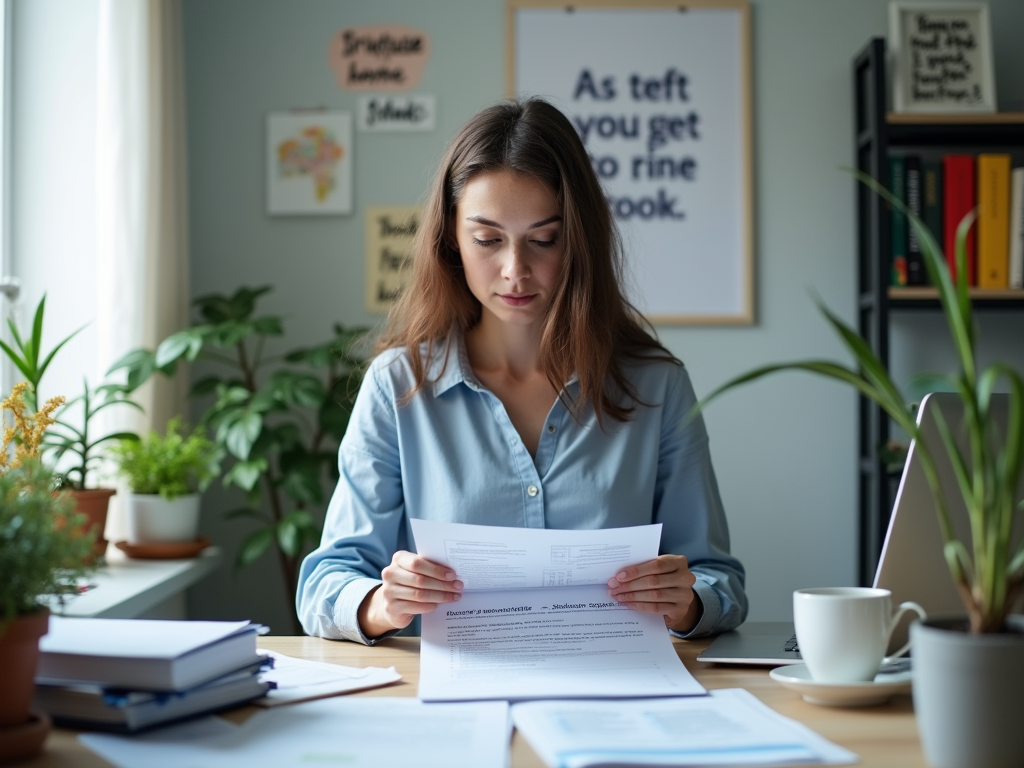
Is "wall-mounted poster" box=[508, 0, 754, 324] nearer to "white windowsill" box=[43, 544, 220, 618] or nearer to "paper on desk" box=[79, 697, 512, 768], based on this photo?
"white windowsill" box=[43, 544, 220, 618]

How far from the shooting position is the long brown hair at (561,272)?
1.52 meters

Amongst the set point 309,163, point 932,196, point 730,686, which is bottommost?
point 730,686

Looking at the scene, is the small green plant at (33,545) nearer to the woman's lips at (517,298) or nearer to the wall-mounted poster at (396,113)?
the woman's lips at (517,298)

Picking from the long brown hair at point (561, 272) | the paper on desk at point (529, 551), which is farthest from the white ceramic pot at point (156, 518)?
the paper on desk at point (529, 551)

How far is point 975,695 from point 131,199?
7.12 ft

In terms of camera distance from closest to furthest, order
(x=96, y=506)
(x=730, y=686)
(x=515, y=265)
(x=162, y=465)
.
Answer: (x=730, y=686) < (x=515, y=265) < (x=96, y=506) < (x=162, y=465)

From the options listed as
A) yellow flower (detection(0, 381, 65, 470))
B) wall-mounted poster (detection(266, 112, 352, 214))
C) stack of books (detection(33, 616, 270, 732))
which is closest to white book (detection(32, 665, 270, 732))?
stack of books (detection(33, 616, 270, 732))

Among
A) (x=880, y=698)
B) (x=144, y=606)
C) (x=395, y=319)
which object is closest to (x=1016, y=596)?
(x=880, y=698)

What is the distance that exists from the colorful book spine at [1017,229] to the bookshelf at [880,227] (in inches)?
1.8

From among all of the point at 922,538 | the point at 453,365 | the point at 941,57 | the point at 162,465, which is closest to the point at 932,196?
the point at 941,57

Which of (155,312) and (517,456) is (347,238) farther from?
(517,456)

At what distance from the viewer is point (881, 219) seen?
2.70 meters

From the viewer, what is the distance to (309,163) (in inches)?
115

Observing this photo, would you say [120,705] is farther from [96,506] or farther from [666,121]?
[666,121]
